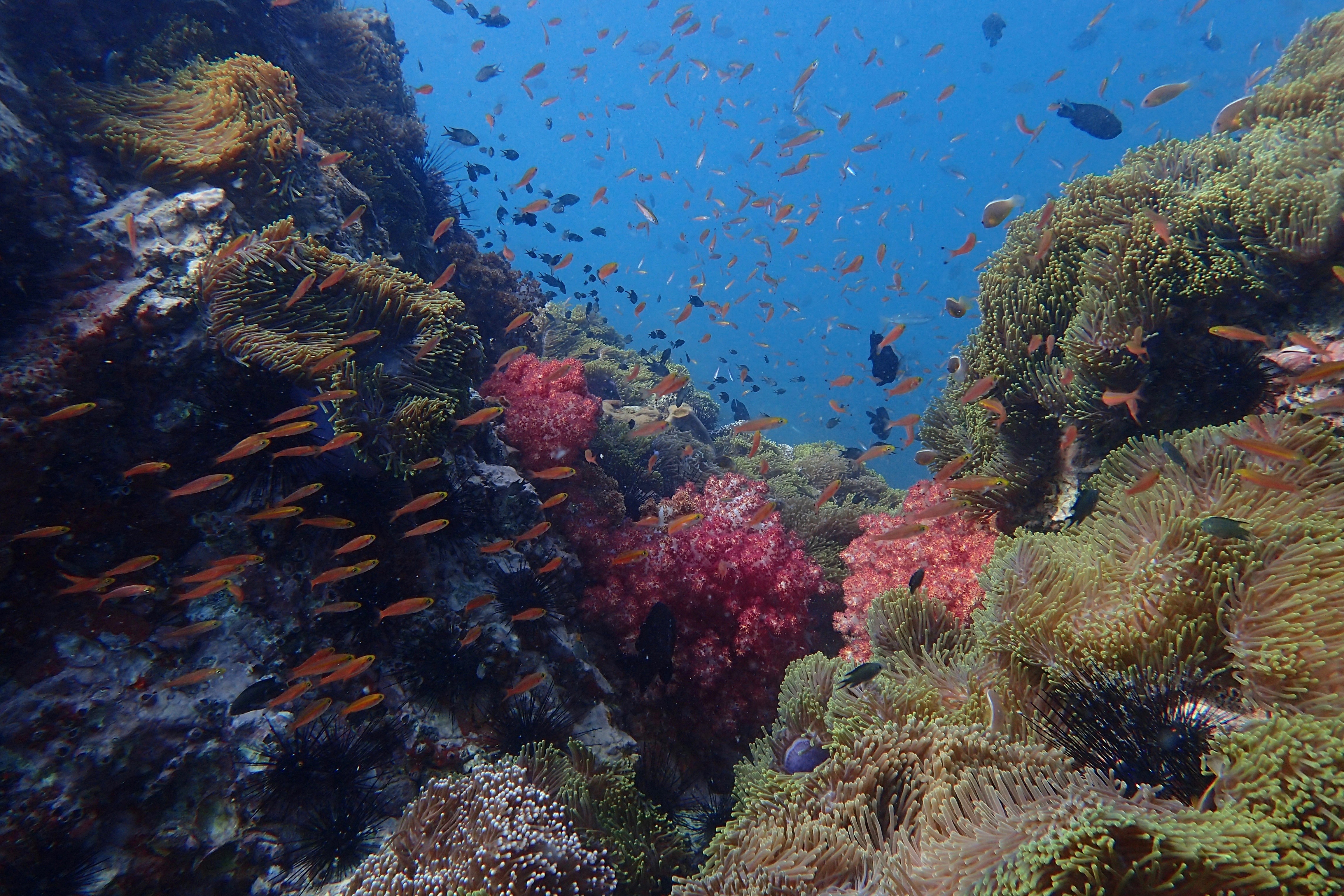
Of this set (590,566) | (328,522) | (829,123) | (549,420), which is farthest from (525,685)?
(829,123)

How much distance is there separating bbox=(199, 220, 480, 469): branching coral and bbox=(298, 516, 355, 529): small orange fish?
52cm

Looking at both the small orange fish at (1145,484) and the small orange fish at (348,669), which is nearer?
the small orange fish at (1145,484)

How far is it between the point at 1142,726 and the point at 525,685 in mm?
3798

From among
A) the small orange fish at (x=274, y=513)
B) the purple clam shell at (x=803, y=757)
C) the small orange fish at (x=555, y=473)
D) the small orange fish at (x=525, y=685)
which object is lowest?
the small orange fish at (x=525, y=685)

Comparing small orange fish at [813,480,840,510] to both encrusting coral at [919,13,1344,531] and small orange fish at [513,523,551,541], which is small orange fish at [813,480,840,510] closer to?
encrusting coral at [919,13,1344,531]

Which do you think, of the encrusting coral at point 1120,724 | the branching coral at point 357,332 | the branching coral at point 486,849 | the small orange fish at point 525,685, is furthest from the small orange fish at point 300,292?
the encrusting coral at point 1120,724

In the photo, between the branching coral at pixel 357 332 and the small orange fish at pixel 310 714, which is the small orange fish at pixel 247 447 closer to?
the branching coral at pixel 357 332

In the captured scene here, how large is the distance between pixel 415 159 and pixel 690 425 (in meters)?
7.05

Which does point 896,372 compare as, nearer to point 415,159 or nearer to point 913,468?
point 415,159

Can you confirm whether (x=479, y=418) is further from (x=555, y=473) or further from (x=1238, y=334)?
(x=1238, y=334)

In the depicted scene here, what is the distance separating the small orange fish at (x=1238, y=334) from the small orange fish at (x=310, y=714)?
6420mm

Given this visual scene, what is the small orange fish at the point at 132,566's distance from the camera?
135 inches

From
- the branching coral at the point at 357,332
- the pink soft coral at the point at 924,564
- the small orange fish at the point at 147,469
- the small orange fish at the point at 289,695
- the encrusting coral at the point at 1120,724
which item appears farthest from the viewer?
the pink soft coral at the point at 924,564

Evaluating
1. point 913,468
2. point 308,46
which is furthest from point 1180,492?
point 913,468
